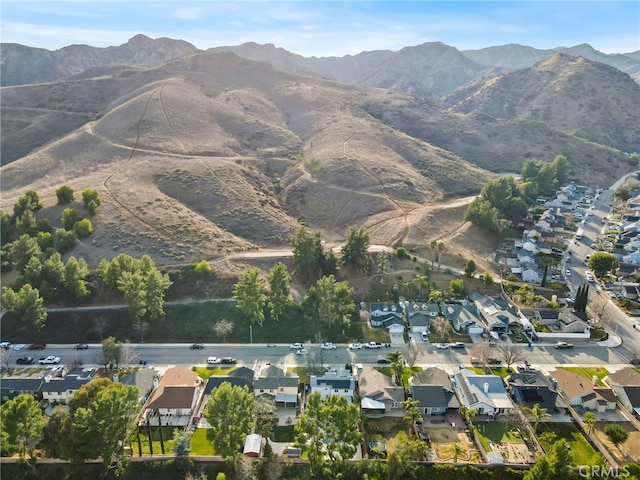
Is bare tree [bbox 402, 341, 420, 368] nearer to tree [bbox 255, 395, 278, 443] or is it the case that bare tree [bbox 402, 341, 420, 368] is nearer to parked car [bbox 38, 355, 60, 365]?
tree [bbox 255, 395, 278, 443]

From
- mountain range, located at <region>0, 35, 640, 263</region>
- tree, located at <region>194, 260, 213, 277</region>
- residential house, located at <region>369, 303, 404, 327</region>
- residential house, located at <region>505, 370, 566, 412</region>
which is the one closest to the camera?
residential house, located at <region>505, 370, 566, 412</region>

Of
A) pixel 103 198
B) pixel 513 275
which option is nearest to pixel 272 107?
pixel 103 198

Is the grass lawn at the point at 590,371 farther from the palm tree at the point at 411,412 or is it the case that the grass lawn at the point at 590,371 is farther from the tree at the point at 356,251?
the tree at the point at 356,251

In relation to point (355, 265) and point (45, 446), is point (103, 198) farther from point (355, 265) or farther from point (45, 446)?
point (45, 446)

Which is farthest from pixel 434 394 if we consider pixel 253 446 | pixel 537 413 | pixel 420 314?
pixel 253 446

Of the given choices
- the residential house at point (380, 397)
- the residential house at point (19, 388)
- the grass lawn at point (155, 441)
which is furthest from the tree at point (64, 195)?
Result: the residential house at point (380, 397)

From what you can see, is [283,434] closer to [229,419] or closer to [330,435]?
[229,419]

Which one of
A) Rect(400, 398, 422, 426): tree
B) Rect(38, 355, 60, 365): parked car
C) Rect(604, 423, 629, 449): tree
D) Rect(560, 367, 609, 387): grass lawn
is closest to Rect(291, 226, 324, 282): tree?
Rect(400, 398, 422, 426): tree
